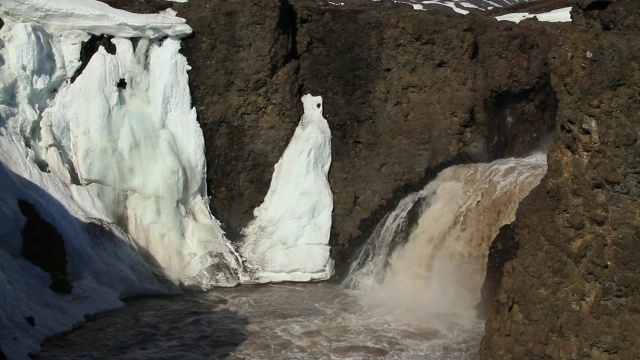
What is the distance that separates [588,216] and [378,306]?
6231 millimetres

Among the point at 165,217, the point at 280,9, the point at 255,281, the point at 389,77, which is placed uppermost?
the point at 280,9

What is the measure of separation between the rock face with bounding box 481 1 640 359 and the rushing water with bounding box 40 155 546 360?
320cm

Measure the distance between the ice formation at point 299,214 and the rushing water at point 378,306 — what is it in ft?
1.78

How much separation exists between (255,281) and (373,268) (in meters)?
2.05

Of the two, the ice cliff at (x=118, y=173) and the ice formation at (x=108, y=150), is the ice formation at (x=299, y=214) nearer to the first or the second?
the ice cliff at (x=118, y=173)

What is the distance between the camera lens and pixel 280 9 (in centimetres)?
1633

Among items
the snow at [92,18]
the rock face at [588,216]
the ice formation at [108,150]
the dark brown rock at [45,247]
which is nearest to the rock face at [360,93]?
the snow at [92,18]

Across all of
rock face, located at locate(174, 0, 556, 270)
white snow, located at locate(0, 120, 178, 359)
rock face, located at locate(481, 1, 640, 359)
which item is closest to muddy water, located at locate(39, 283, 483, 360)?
white snow, located at locate(0, 120, 178, 359)

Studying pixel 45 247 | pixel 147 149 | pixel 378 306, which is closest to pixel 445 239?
pixel 378 306

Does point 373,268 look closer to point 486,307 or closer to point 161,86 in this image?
point 486,307

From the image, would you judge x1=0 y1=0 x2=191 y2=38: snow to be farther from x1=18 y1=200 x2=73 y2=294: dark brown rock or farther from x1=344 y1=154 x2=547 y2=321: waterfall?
x1=344 y1=154 x2=547 y2=321: waterfall

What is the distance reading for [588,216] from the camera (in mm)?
8391

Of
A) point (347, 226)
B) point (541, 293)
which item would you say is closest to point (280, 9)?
point (347, 226)

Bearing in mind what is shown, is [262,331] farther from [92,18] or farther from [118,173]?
[92,18]
